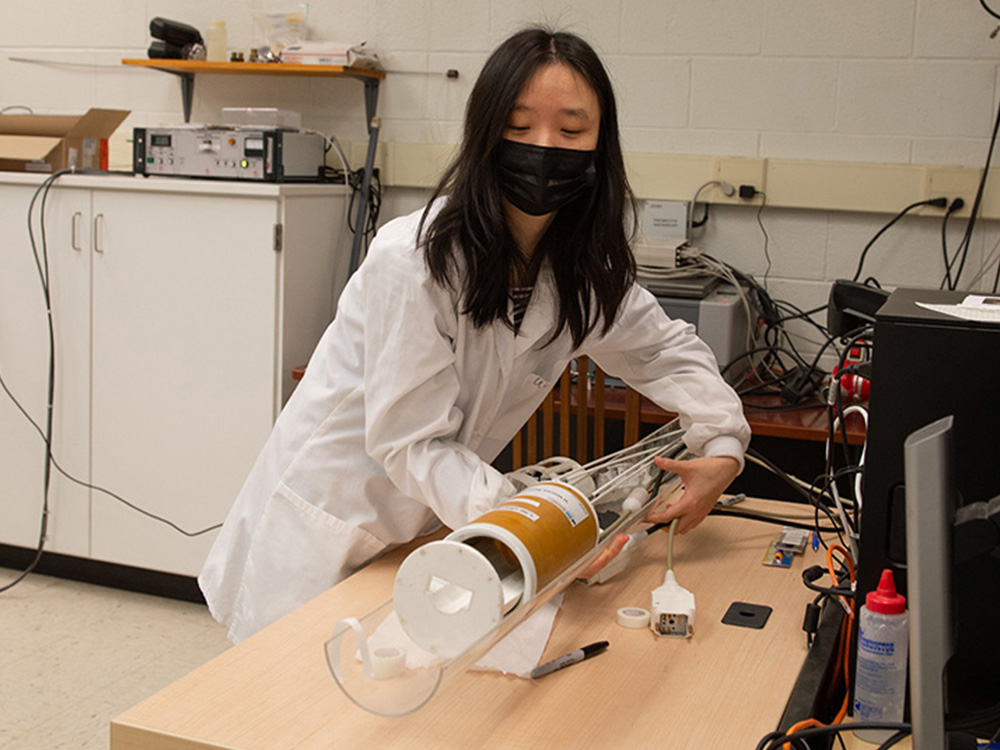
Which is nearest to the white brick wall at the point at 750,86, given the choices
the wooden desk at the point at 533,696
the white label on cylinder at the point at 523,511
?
the wooden desk at the point at 533,696

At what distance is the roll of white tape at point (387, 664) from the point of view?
2.98 ft

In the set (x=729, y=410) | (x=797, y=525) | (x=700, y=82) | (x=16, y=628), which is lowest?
(x=16, y=628)

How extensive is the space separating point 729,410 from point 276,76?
219 cm

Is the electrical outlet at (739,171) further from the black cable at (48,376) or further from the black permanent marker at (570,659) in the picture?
the black permanent marker at (570,659)

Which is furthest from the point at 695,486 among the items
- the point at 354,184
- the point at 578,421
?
the point at 354,184

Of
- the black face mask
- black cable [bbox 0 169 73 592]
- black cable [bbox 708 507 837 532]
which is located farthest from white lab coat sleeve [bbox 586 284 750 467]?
black cable [bbox 0 169 73 592]

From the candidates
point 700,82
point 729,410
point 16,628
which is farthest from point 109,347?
point 729,410

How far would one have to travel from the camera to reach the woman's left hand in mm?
1394

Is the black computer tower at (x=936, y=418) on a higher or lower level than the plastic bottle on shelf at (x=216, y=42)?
lower

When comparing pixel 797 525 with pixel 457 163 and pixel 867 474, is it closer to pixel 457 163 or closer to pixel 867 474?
pixel 867 474

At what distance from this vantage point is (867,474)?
0.99 metres

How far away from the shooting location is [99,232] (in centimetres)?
288

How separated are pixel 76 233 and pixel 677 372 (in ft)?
6.57

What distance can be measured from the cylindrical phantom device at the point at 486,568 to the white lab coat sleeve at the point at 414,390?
15cm
